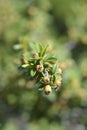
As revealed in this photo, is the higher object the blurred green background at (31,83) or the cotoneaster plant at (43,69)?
the cotoneaster plant at (43,69)

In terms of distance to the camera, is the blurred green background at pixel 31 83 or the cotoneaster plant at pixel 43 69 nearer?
the cotoneaster plant at pixel 43 69

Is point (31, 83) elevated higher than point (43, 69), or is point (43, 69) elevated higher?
point (43, 69)

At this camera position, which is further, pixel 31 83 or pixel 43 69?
pixel 31 83

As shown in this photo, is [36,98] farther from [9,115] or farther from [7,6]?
[7,6]
